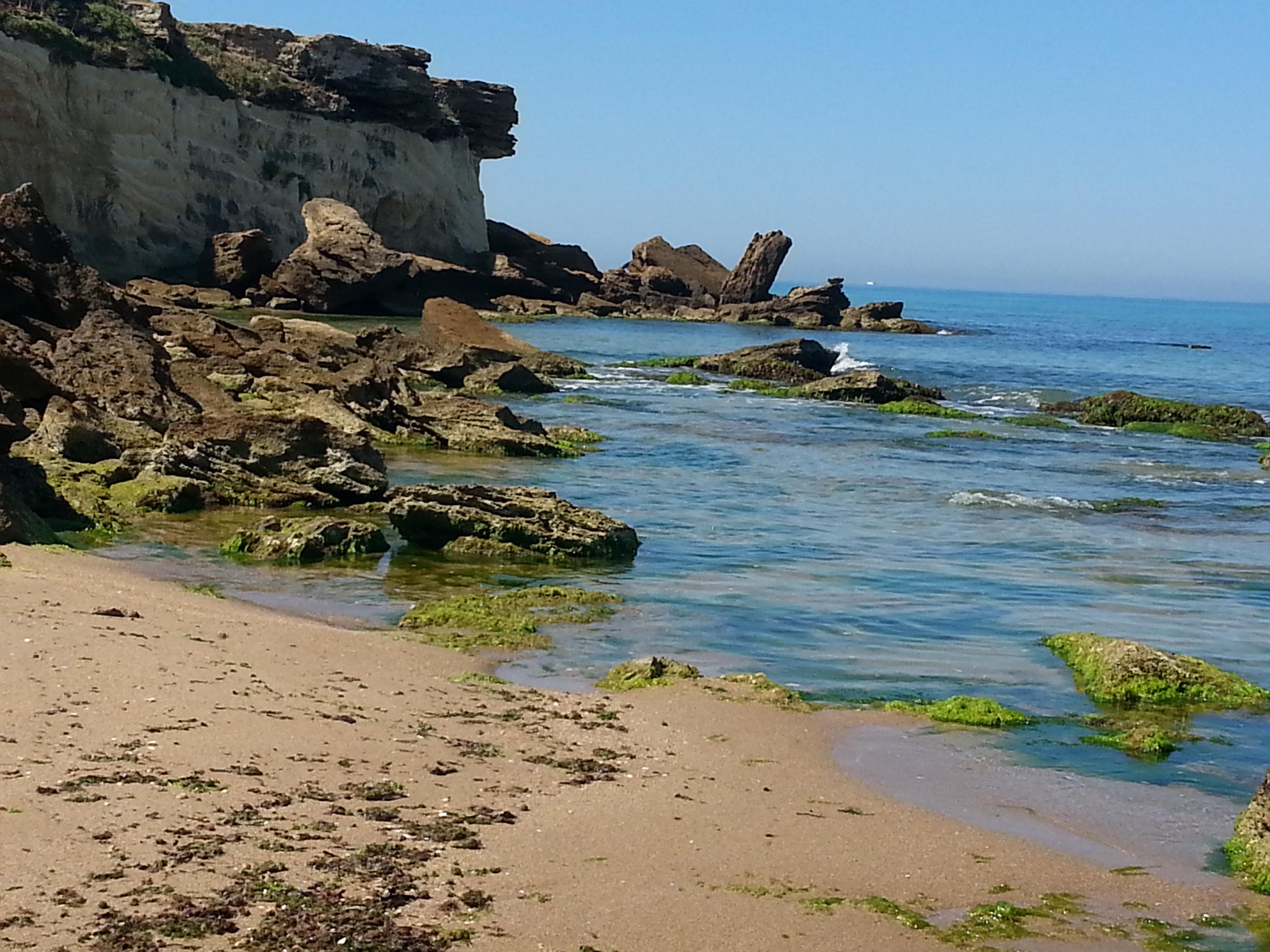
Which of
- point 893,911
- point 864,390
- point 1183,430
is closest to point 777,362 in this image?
point 864,390

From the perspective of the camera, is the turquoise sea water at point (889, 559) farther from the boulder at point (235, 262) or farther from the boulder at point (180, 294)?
the boulder at point (235, 262)

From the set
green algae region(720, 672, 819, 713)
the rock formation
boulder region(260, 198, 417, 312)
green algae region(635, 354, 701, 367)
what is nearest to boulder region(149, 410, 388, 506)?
the rock formation

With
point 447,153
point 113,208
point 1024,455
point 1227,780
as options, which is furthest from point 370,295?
point 1227,780

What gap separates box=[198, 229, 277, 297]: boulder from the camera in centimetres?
5538

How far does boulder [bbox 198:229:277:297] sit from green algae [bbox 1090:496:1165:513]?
40834 millimetres

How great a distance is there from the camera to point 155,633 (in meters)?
8.72

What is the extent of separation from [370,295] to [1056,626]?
157ft

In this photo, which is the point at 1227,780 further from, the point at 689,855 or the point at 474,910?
the point at 474,910

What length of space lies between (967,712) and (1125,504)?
41.1ft

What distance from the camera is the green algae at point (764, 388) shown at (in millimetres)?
37625

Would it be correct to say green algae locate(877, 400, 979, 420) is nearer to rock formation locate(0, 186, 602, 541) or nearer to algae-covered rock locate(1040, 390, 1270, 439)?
algae-covered rock locate(1040, 390, 1270, 439)

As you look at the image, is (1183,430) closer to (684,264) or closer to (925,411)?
(925,411)

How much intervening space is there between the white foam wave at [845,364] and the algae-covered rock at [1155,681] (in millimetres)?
34585

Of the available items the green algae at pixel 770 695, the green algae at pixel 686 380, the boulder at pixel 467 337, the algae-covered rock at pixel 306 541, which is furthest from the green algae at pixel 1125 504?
the green algae at pixel 686 380
